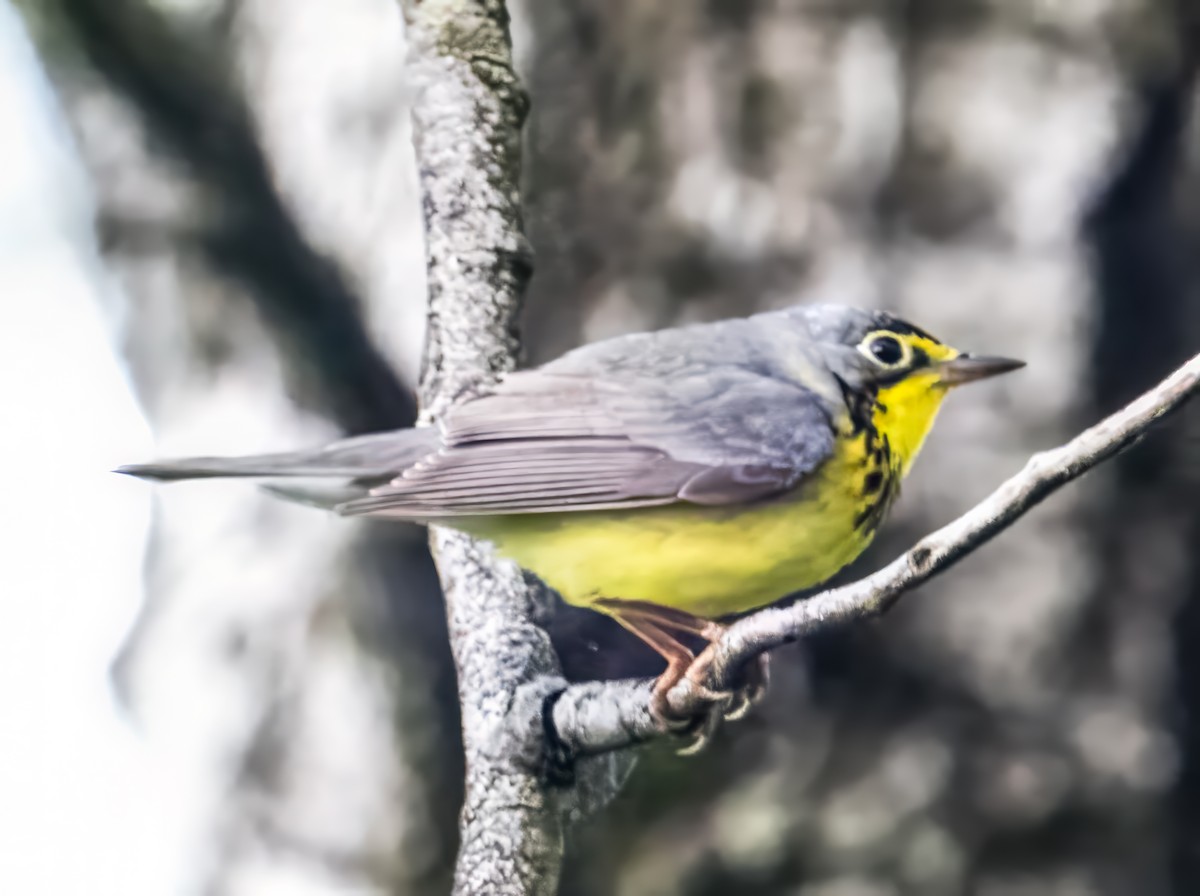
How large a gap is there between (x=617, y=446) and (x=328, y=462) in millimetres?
249

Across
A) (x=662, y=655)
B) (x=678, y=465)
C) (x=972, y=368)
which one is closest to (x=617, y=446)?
(x=678, y=465)

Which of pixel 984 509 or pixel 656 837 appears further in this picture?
pixel 656 837

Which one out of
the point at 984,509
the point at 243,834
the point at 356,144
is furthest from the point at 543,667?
the point at 356,144

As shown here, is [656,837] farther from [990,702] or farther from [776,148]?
[776,148]

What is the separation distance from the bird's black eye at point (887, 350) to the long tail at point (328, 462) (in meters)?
0.39

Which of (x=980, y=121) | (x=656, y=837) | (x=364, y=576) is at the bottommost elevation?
(x=656, y=837)

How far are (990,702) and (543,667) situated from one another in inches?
16.5

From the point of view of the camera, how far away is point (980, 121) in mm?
1109

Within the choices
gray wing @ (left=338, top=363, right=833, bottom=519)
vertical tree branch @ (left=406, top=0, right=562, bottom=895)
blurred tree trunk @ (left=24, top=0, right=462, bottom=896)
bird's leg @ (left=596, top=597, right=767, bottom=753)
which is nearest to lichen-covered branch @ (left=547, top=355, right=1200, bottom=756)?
bird's leg @ (left=596, top=597, right=767, bottom=753)

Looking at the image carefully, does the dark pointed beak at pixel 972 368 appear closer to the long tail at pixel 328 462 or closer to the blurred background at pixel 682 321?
the blurred background at pixel 682 321

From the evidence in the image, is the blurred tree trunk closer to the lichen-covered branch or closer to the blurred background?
the blurred background

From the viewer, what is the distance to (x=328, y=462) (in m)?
0.97

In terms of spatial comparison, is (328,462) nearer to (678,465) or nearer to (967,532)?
(678,465)

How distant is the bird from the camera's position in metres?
0.92
